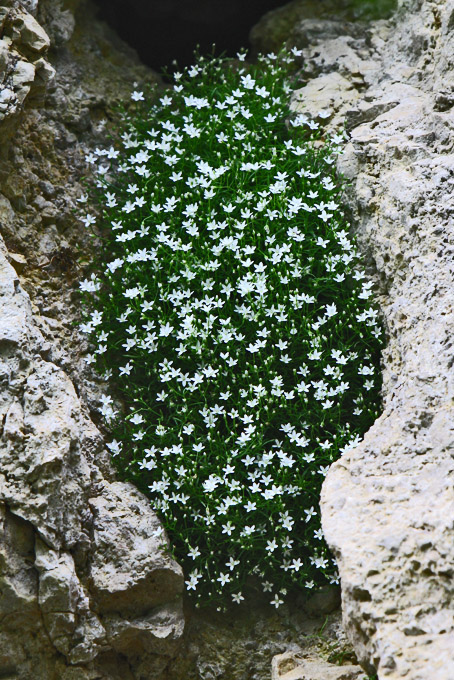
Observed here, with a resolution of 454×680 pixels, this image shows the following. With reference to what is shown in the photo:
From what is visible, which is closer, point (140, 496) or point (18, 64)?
point (140, 496)

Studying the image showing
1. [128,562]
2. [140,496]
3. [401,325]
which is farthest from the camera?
[140,496]

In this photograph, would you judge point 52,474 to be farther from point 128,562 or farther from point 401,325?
point 401,325

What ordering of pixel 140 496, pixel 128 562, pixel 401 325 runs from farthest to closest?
1. pixel 140 496
2. pixel 401 325
3. pixel 128 562

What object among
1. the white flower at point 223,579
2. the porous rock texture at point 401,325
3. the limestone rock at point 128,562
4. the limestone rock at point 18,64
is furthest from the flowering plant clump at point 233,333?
the limestone rock at point 18,64

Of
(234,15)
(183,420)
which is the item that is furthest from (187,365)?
(234,15)

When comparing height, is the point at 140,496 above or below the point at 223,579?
above

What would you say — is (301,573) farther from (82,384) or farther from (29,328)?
(29,328)

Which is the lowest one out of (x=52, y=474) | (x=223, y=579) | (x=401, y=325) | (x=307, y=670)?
(x=307, y=670)

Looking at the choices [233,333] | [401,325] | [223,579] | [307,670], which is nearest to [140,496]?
[223,579]
